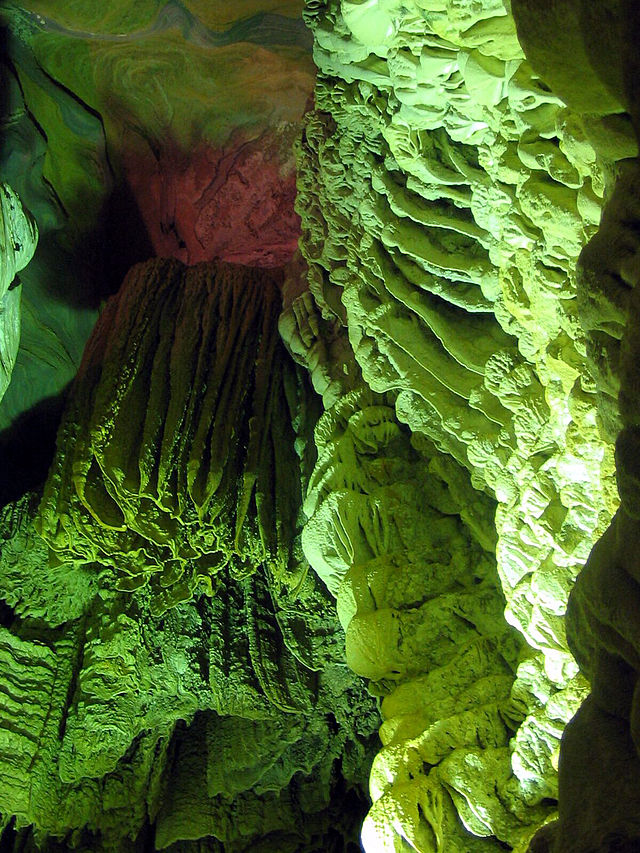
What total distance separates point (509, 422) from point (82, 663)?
→ 2944 millimetres

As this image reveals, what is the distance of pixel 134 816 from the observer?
14.4 ft

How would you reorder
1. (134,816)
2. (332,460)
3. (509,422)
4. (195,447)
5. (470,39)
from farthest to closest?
(134,816)
(195,447)
(332,460)
(509,422)
(470,39)

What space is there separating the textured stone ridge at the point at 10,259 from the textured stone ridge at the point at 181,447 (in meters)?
0.43

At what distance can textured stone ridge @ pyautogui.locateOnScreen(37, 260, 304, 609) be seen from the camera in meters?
3.41

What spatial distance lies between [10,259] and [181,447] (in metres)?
1.02

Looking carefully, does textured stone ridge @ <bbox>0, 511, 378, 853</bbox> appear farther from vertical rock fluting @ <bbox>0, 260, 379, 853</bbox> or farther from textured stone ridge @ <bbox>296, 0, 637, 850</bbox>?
textured stone ridge @ <bbox>296, 0, 637, 850</bbox>

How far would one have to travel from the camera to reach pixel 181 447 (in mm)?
3469

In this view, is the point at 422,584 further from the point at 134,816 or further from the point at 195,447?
the point at 134,816

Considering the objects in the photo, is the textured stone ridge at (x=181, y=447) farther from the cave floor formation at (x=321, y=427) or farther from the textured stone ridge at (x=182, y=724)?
the textured stone ridge at (x=182, y=724)

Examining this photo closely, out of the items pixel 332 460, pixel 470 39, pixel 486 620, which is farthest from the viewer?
pixel 332 460

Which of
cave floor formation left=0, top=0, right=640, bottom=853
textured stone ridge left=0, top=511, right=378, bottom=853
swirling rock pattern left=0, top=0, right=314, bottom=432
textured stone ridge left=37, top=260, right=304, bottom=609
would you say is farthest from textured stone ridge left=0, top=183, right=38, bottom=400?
textured stone ridge left=0, top=511, right=378, bottom=853

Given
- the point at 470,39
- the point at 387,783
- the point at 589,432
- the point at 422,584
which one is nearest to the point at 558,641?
the point at 589,432

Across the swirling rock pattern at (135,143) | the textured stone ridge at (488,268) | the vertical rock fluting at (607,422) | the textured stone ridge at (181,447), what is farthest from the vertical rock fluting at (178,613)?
the vertical rock fluting at (607,422)

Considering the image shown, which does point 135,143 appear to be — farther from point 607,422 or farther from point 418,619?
point 607,422
